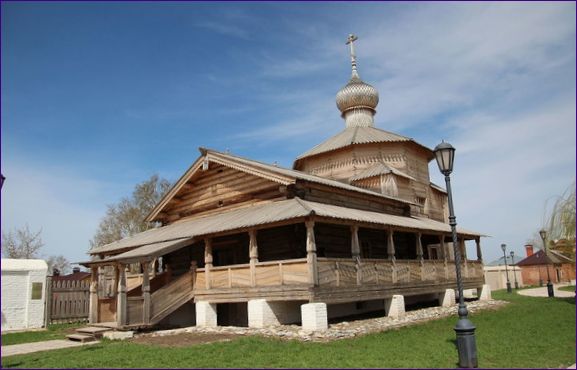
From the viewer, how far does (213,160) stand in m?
20.5

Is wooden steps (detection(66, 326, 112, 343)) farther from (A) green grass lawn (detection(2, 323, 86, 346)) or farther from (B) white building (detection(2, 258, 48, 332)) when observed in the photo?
(B) white building (detection(2, 258, 48, 332))

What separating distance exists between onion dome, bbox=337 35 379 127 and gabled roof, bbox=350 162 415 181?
5753 millimetres

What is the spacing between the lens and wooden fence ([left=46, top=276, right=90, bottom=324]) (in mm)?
21906

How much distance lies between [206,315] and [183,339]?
311cm

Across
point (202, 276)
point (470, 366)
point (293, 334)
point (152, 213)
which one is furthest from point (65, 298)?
point (470, 366)

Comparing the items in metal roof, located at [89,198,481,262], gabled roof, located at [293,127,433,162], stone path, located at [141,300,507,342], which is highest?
gabled roof, located at [293,127,433,162]

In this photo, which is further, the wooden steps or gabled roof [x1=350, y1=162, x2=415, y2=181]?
gabled roof [x1=350, y1=162, x2=415, y2=181]

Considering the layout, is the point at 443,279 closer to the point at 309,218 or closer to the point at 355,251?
the point at 355,251

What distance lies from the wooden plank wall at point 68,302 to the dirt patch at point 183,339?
8898 millimetres

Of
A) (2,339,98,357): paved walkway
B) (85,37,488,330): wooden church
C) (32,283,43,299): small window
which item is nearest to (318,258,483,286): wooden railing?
(85,37,488,330): wooden church

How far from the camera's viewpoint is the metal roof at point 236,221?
15.7 metres

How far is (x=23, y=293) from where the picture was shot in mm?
20875

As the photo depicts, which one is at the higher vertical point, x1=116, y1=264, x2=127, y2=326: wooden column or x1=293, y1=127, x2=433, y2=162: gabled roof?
x1=293, y1=127, x2=433, y2=162: gabled roof

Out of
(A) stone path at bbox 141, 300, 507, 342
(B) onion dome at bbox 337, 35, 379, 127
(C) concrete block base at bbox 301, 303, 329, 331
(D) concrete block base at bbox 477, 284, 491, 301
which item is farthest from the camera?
(B) onion dome at bbox 337, 35, 379, 127
